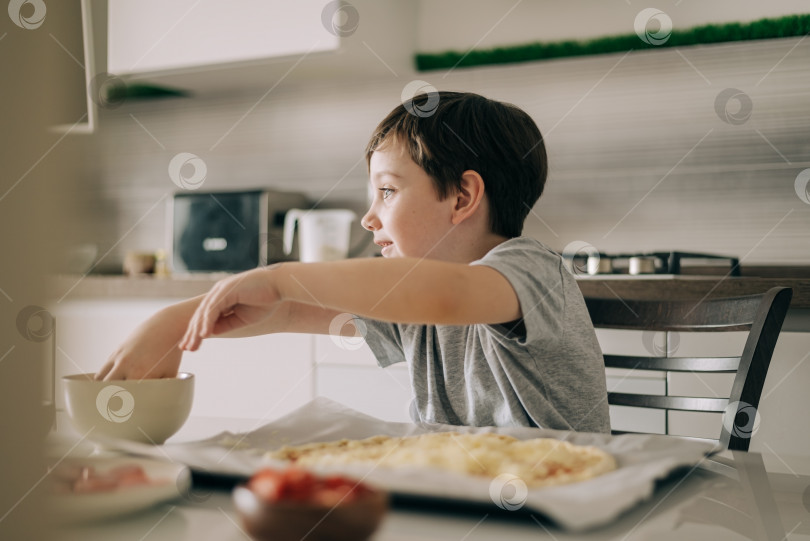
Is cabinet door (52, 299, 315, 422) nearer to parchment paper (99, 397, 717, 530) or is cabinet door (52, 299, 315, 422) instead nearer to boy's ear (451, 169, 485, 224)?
boy's ear (451, 169, 485, 224)

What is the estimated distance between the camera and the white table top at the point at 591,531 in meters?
0.30

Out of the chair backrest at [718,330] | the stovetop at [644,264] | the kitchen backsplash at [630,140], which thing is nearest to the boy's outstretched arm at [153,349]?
the chair backrest at [718,330]

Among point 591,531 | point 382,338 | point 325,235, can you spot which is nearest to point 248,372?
point 325,235

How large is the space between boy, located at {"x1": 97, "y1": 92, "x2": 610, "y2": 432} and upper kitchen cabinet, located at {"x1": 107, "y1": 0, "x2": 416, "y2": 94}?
0.95 metres

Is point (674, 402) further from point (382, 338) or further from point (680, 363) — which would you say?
point (382, 338)

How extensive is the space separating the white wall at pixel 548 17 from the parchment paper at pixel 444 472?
1.67 meters

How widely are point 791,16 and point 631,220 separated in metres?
0.62

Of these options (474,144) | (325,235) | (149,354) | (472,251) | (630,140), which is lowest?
(149,354)

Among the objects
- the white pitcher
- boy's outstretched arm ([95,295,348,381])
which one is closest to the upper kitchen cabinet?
the white pitcher

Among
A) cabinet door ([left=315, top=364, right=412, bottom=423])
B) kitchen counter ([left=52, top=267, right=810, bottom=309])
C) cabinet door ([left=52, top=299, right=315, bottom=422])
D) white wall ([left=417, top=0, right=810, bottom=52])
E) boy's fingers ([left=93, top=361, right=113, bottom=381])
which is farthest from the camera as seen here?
white wall ([left=417, top=0, right=810, bottom=52])

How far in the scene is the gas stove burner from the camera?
5.31ft

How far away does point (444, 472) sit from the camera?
1.15 ft

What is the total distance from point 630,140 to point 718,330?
1.09 m

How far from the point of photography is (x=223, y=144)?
7.83ft
